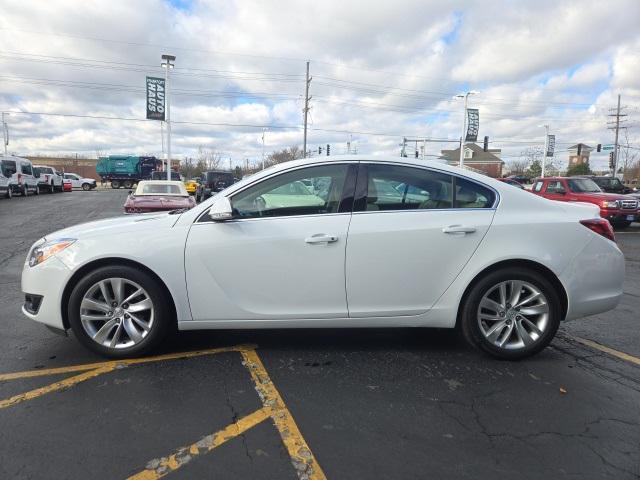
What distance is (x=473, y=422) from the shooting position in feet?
8.99

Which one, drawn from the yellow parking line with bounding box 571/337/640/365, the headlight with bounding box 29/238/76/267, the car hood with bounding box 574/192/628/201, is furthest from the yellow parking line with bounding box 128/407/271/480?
the car hood with bounding box 574/192/628/201

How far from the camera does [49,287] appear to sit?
11.3 ft

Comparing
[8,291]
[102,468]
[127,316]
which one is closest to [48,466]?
[102,468]

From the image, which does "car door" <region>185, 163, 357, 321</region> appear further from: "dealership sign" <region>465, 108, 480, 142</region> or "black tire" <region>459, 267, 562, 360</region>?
"dealership sign" <region>465, 108, 480, 142</region>

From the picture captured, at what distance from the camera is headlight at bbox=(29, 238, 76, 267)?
349cm

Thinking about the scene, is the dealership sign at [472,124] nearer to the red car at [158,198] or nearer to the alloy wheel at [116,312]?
the red car at [158,198]

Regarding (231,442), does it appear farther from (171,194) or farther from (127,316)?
(171,194)

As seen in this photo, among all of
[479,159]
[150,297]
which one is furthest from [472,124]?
[479,159]

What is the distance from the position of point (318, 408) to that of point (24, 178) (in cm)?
3225

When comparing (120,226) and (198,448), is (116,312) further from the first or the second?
(198,448)

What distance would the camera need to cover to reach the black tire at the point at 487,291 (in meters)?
3.50

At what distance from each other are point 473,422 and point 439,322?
3.09 ft

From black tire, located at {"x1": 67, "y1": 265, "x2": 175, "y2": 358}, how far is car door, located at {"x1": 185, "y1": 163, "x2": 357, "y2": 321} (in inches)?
9.7

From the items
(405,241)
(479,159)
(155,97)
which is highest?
(479,159)
